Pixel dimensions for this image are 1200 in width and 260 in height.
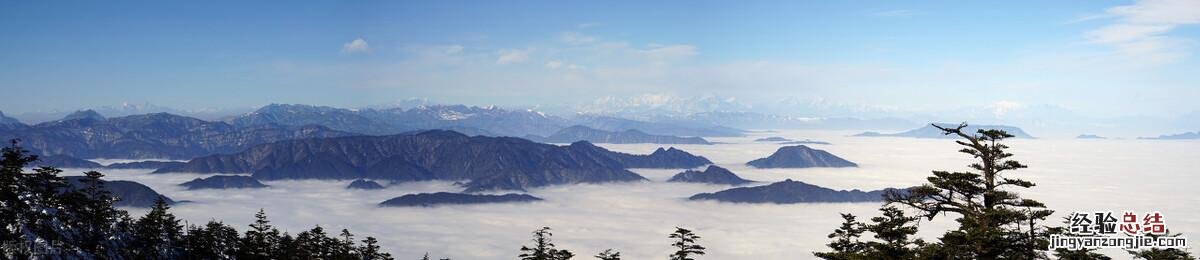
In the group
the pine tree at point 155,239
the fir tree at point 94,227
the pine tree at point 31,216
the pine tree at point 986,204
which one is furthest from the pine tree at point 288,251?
the pine tree at point 986,204

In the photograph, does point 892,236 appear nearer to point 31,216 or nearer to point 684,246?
point 684,246

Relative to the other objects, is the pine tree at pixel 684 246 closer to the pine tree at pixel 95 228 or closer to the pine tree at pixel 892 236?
the pine tree at pixel 892 236

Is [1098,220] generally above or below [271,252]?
above

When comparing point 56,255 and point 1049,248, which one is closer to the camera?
point 1049,248

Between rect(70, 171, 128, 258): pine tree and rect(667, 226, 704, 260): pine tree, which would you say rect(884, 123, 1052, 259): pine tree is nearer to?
rect(667, 226, 704, 260): pine tree

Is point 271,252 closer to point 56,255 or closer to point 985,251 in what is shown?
point 56,255

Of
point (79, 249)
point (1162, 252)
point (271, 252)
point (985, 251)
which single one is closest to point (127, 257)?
point (79, 249)
